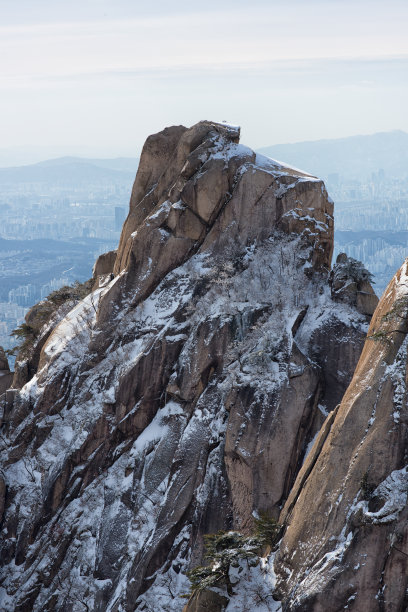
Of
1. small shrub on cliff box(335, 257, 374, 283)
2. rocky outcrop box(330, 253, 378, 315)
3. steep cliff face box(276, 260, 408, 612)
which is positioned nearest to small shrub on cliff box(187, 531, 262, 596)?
steep cliff face box(276, 260, 408, 612)

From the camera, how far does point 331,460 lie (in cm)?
2927

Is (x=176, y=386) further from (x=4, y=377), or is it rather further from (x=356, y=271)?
(x=4, y=377)

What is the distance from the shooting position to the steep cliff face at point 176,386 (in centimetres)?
4422

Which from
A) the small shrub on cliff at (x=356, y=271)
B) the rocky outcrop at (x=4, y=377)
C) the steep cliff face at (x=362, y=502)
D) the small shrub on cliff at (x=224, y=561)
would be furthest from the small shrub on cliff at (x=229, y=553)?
the rocky outcrop at (x=4, y=377)

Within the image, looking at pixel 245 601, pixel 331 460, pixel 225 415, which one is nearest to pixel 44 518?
pixel 225 415

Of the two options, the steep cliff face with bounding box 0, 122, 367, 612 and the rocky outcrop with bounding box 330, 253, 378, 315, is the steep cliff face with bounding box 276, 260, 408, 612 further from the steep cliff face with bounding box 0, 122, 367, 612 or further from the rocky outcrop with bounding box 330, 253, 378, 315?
the rocky outcrop with bounding box 330, 253, 378, 315

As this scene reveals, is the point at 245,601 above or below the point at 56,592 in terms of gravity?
above

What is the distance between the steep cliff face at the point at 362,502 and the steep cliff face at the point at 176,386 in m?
13.3

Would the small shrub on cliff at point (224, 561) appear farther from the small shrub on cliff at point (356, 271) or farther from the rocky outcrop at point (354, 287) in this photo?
the small shrub on cliff at point (356, 271)

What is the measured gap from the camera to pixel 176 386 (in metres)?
49.4

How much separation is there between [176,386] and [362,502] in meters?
23.5

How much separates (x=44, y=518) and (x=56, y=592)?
225 inches

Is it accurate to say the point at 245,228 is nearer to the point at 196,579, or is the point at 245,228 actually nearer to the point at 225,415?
the point at 225,415

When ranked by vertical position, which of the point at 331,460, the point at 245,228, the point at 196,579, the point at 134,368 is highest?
the point at 245,228
